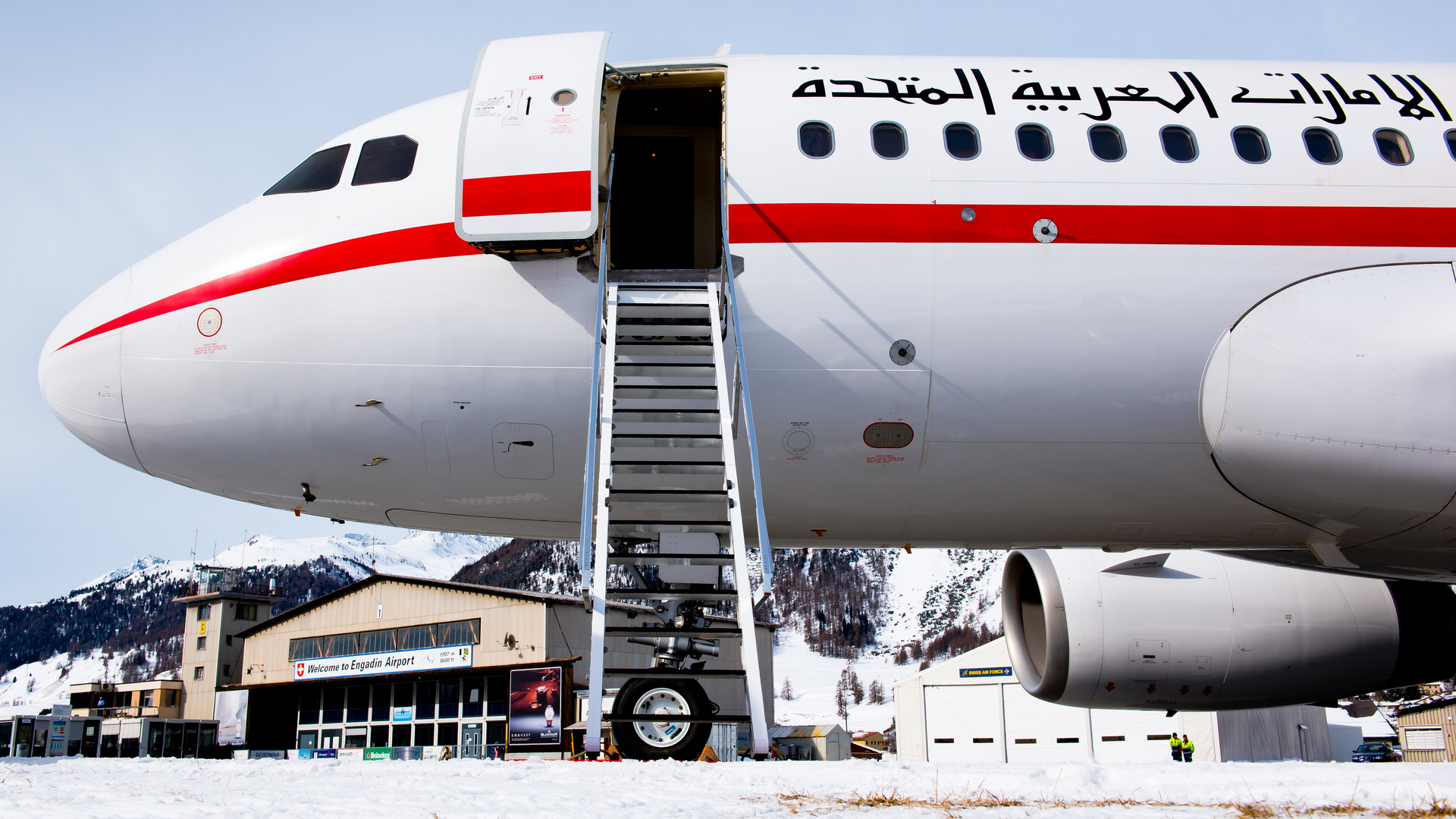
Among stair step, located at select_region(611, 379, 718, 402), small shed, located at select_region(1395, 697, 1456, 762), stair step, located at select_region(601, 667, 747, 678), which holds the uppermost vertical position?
stair step, located at select_region(611, 379, 718, 402)

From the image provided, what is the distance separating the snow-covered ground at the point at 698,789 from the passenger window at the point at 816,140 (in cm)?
424

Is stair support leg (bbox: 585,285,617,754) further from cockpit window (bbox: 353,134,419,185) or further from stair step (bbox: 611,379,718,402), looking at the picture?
cockpit window (bbox: 353,134,419,185)

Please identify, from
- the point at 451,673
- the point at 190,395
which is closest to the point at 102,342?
the point at 190,395

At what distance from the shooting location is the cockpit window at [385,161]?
8023mm

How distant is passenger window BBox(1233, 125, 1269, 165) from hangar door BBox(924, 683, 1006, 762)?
34069 millimetres

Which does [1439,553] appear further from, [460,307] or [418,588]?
[418,588]

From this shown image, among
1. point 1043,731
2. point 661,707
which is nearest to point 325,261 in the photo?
point 661,707

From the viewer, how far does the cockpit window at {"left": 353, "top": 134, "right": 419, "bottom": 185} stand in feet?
26.3

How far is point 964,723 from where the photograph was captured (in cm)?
3947

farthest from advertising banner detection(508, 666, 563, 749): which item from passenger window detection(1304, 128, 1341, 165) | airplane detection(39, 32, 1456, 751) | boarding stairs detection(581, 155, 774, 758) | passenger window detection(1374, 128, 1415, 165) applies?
passenger window detection(1374, 128, 1415, 165)

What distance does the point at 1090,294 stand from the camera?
7355 millimetres

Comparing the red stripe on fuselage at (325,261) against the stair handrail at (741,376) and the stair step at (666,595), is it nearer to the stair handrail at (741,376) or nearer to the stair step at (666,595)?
the stair handrail at (741,376)

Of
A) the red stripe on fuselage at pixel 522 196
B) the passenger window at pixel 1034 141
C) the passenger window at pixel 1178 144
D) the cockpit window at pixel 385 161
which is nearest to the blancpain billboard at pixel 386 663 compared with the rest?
the cockpit window at pixel 385 161

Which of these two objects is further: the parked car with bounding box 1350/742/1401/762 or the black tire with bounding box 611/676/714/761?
the parked car with bounding box 1350/742/1401/762
